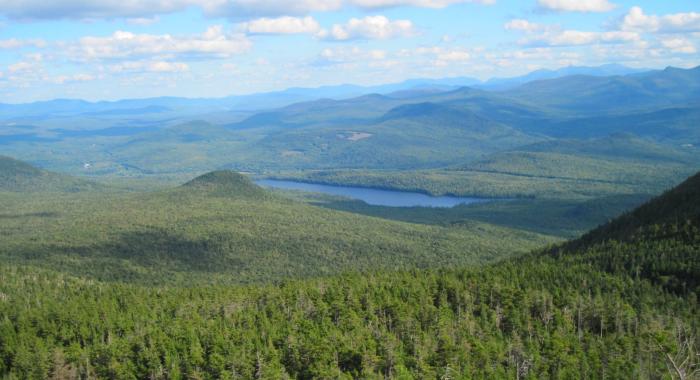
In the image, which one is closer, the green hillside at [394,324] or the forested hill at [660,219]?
the green hillside at [394,324]

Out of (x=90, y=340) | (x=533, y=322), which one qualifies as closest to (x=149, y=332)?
(x=90, y=340)

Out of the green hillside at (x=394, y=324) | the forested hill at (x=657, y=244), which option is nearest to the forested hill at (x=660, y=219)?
the forested hill at (x=657, y=244)

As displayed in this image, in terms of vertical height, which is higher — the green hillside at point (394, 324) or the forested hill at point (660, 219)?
the forested hill at point (660, 219)

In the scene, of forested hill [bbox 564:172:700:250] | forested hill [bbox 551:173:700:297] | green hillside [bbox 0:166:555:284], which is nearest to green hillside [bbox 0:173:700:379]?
forested hill [bbox 551:173:700:297]

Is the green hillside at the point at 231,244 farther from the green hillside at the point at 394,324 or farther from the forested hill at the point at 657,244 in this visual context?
the green hillside at the point at 394,324

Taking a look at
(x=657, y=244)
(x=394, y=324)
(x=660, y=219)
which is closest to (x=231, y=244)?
(x=394, y=324)

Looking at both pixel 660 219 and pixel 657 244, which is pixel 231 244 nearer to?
pixel 660 219

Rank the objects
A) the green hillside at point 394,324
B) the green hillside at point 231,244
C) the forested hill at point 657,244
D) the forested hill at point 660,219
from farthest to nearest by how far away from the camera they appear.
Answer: the green hillside at point 231,244
the forested hill at point 660,219
the forested hill at point 657,244
the green hillside at point 394,324

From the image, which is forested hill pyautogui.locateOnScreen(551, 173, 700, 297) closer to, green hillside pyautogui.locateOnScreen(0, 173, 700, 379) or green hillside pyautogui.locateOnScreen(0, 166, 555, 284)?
green hillside pyautogui.locateOnScreen(0, 173, 700, 379)
